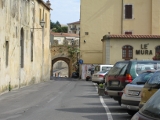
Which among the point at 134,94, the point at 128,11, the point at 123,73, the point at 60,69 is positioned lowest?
the point at 60,69

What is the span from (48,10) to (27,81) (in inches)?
664

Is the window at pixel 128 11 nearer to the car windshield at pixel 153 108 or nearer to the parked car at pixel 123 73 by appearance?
the parked car at pixel 123 73

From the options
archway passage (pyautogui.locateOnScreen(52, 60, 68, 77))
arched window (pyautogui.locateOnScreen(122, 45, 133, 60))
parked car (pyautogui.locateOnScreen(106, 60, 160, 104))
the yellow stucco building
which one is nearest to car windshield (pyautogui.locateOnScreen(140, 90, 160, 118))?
parked car (pyautogui.locateOnScreen(106, 60, 160, 104))

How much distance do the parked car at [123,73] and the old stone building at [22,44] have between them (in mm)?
10253

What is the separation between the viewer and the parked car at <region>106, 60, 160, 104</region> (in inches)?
591

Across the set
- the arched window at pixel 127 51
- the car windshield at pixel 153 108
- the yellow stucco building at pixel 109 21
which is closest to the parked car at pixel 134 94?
the car windshield at pixel 153 108

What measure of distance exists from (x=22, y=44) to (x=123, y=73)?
1808 centimetres

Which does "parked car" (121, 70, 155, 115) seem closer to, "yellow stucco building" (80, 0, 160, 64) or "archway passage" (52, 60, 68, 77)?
"yellow stucco building" (80, 0, 160, 64)

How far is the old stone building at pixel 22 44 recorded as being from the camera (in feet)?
83.3

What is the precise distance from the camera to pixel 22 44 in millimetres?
32312

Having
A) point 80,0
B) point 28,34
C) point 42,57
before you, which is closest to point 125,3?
point 80,0

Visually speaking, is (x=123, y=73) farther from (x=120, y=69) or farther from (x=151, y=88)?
(x=151, y=88)

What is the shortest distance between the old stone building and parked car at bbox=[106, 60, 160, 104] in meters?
10.3

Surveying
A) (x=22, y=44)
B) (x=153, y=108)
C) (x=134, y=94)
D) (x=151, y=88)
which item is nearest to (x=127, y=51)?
(x=22, y=44)
